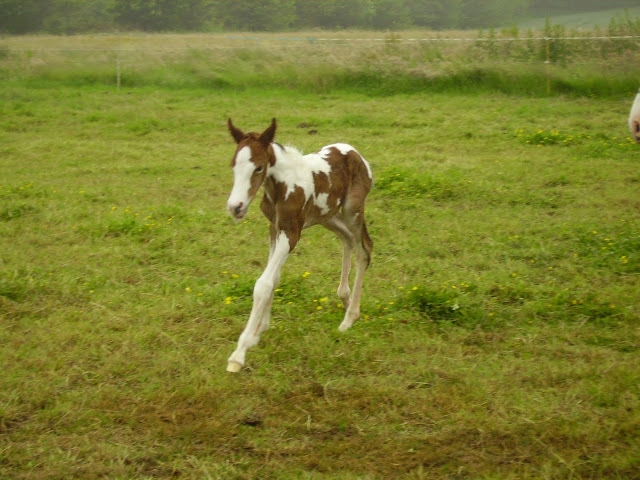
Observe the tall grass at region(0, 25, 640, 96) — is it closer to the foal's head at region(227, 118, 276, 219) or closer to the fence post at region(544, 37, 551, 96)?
the fence post at region(544, 37, 551, 96)

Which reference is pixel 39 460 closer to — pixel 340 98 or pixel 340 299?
pixel 340 299

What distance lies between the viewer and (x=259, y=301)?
12.4 ft

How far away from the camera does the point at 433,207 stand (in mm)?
7109

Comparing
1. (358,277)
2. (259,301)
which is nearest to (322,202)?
(358,277)

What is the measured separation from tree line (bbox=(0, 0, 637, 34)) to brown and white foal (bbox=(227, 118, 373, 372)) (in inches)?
870

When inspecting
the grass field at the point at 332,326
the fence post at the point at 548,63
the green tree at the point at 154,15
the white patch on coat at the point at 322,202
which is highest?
the green tree at the point at 154,15

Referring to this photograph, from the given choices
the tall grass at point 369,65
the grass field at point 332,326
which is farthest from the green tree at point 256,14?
the grass field at point 332,326

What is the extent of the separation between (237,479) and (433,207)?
4.70 meters

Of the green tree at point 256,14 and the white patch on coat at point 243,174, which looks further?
the green tree at point 256,14

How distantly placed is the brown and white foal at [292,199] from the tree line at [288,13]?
22104mm

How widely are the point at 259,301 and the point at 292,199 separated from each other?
26.0 inches

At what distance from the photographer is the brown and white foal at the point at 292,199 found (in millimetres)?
3721

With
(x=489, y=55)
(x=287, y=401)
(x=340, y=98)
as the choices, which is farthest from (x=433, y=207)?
(x=489, y=55)

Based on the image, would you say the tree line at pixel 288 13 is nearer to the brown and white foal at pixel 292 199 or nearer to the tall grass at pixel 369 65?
the tall grass at pixel 369 65
